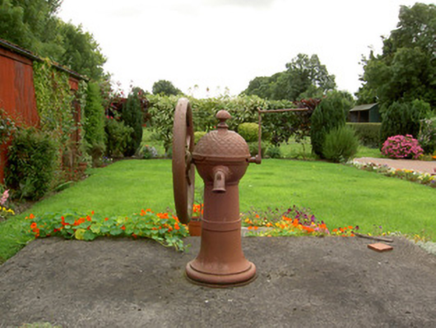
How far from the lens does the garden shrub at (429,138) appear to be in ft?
53.3

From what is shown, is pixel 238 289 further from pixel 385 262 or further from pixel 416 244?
pixel 416 244

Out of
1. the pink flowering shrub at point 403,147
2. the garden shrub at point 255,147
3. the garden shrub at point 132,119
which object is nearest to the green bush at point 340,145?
the garden shrub at point 255,147

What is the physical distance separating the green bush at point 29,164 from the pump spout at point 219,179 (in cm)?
455

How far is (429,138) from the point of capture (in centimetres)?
1628

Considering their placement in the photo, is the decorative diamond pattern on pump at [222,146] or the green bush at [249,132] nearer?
the decorative diamond pattern on pump at [222,146]

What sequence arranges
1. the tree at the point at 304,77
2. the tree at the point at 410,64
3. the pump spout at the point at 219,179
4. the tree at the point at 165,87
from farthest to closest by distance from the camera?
1. the tree at the point at 165,87
2. the tree at the point at 304,77
3. the tree at the point at 410,64
4. the pump spout at the point at 219,179

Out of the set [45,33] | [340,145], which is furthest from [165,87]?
[340,145]

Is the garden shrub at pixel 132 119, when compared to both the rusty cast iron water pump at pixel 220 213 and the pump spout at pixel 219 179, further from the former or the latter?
the pump spout at pixel 219 179

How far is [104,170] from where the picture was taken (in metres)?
11.0

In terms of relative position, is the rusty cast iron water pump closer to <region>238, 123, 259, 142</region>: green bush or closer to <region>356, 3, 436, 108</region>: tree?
<region>238, 123, 259, 142</region>: green bush

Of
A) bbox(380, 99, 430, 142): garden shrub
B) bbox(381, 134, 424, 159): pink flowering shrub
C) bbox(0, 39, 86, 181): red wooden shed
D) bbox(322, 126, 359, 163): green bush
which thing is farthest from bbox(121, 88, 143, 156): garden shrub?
bbox(380, 99, 430, 142): garden shrub

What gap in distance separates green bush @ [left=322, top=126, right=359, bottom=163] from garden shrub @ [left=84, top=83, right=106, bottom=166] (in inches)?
291

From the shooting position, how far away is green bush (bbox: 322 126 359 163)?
13.7 meters

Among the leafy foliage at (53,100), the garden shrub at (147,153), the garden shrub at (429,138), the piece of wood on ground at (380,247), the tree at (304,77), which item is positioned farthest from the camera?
the tree at (304,77)
